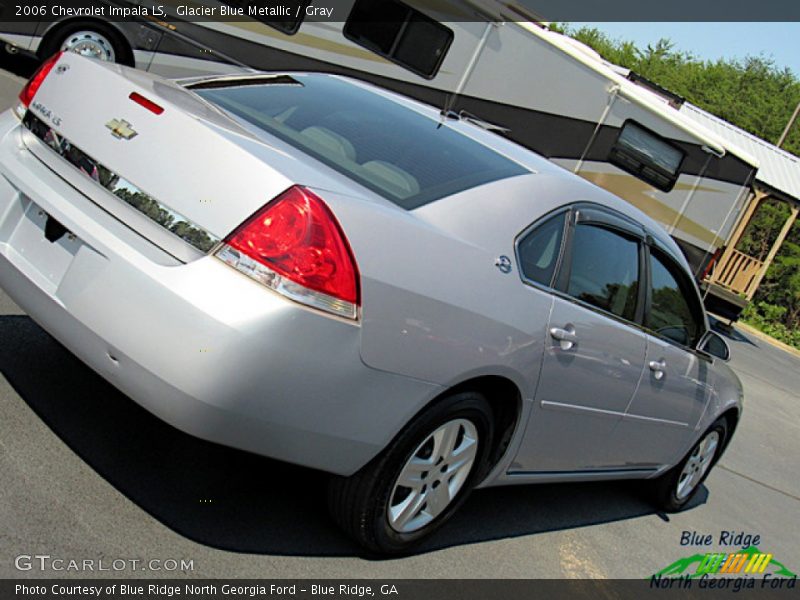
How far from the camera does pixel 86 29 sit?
35.8ft

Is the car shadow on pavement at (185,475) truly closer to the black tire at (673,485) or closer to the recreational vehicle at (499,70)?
the black tire at (673,485)

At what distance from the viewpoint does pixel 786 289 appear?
90.8 feet

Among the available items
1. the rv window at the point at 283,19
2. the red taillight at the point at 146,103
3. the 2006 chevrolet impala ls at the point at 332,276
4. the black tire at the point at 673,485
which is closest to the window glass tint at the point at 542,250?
the 2006 chevrolet impala ls at the point at 332,276

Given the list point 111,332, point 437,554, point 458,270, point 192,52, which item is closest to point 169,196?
point 111,332

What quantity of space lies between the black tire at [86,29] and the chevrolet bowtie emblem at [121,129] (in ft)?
26.0

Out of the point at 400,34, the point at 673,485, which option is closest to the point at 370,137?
the point at 673,485

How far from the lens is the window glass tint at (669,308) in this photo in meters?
4.92

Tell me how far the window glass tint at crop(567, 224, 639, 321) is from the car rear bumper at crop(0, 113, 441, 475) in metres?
1.11

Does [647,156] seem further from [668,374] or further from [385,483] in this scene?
[385,483]

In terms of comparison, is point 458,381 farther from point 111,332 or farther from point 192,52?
point 192,52

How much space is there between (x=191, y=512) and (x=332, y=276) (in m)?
1.13

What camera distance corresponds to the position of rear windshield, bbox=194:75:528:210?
3.61m

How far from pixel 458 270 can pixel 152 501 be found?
1.38 metres

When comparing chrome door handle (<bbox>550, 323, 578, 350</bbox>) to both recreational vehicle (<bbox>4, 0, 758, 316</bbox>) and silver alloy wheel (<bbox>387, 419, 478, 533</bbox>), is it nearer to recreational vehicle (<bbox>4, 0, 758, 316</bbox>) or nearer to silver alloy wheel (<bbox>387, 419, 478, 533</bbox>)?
silver alloy wheel (<bbox>387, 419, 478, 533</bbox>)
